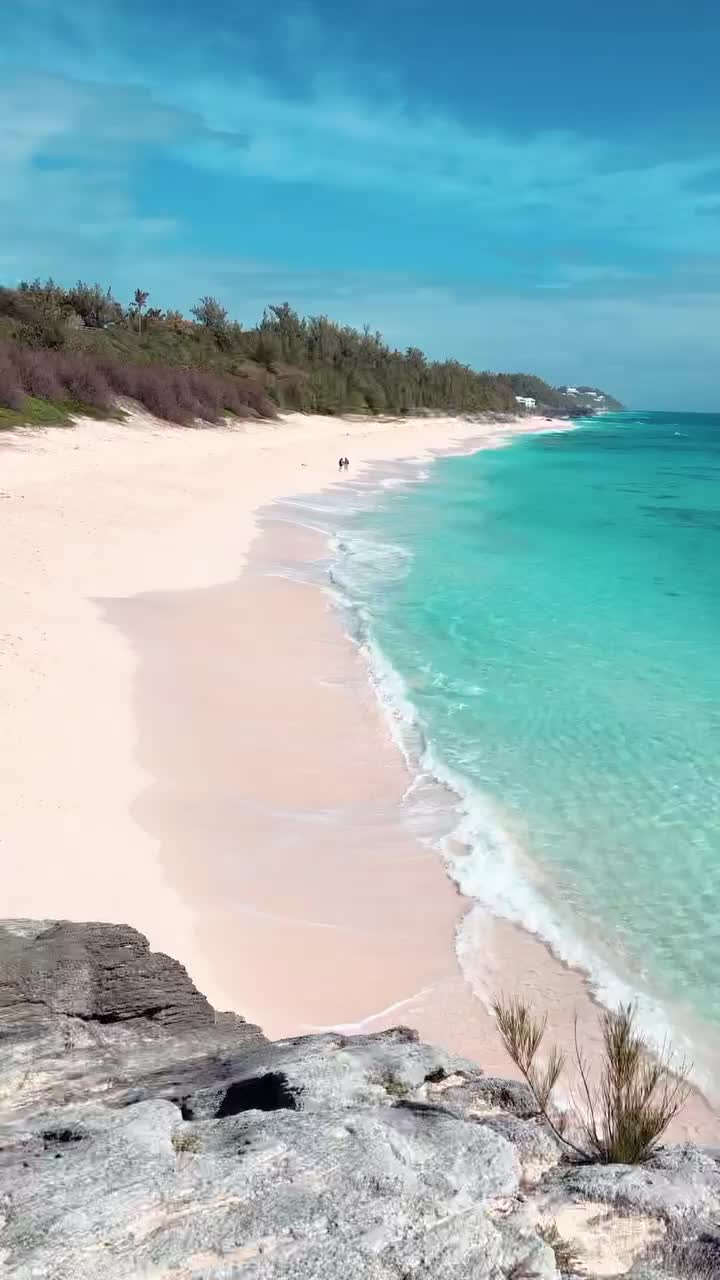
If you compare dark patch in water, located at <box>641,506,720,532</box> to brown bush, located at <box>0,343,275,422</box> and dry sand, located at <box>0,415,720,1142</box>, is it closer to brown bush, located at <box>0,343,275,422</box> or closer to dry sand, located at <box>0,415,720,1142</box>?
dry sand, located at <box>0,415,720,1142</box>

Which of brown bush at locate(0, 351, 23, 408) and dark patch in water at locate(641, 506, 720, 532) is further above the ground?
brown bush at locate(0, 351, 23, 408)

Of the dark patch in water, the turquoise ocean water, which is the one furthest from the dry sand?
the dark patch in water

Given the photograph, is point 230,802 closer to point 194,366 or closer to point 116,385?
point 116,385

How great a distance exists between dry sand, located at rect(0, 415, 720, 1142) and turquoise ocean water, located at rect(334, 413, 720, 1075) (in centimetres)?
46

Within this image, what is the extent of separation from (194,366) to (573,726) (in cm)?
4399

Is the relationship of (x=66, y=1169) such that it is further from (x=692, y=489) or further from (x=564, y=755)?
(x=692, y=489)

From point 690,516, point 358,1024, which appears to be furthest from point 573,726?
point 690,516

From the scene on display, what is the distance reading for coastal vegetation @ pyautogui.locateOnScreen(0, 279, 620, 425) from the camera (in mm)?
31719

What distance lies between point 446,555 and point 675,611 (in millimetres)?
5417

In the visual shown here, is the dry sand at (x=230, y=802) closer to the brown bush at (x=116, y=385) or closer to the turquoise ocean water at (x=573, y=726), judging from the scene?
the turquoise ocean water at (x=573, y=726)

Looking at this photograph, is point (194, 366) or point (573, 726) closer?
point (573, 726)

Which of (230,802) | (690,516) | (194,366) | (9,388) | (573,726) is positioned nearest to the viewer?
(230,802)

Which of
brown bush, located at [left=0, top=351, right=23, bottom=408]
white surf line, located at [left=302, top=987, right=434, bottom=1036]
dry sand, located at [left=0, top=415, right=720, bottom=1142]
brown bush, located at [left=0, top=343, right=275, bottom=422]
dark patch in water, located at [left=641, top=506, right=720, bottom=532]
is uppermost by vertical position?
brown bush, located at [left=0, top=343, right=275, bottom=422]

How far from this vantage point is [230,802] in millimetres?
6672
